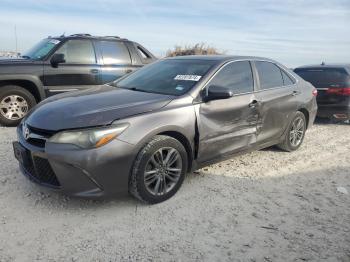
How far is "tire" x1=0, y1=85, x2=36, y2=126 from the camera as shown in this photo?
7.16m

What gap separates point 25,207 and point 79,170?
0.84m

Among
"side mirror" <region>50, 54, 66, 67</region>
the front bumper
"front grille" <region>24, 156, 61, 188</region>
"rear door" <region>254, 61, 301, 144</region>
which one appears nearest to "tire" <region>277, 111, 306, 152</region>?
"rear door" <region>254, 61, 301, 144</region>

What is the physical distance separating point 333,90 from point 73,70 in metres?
5.75

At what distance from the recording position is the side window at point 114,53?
8102 mm

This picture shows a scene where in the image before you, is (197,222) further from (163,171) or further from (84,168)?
(84,168)

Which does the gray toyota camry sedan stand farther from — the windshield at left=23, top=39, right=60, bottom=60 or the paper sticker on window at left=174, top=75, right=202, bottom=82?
the windshield at left=23, top=39, right=60, bottom=60

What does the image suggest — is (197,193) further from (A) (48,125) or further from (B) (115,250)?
(A) (48,125)

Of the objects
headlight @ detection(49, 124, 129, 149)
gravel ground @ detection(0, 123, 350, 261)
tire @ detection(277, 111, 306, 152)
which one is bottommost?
gravel ground @ detection(0, 123, 350, 261)

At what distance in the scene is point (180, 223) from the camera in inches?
143

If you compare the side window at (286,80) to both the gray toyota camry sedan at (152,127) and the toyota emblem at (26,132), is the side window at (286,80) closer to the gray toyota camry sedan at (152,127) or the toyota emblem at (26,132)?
the gray toyota camry sedan at (152,127)

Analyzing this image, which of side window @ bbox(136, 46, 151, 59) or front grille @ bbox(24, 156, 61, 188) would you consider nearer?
front grille @ bbox(24, 156, 61, 188)

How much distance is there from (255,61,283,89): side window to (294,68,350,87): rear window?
339 centimetres

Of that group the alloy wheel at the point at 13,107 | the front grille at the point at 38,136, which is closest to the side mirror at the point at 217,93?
the front grille at the point at 38,136

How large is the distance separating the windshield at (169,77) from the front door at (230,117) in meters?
0.24
